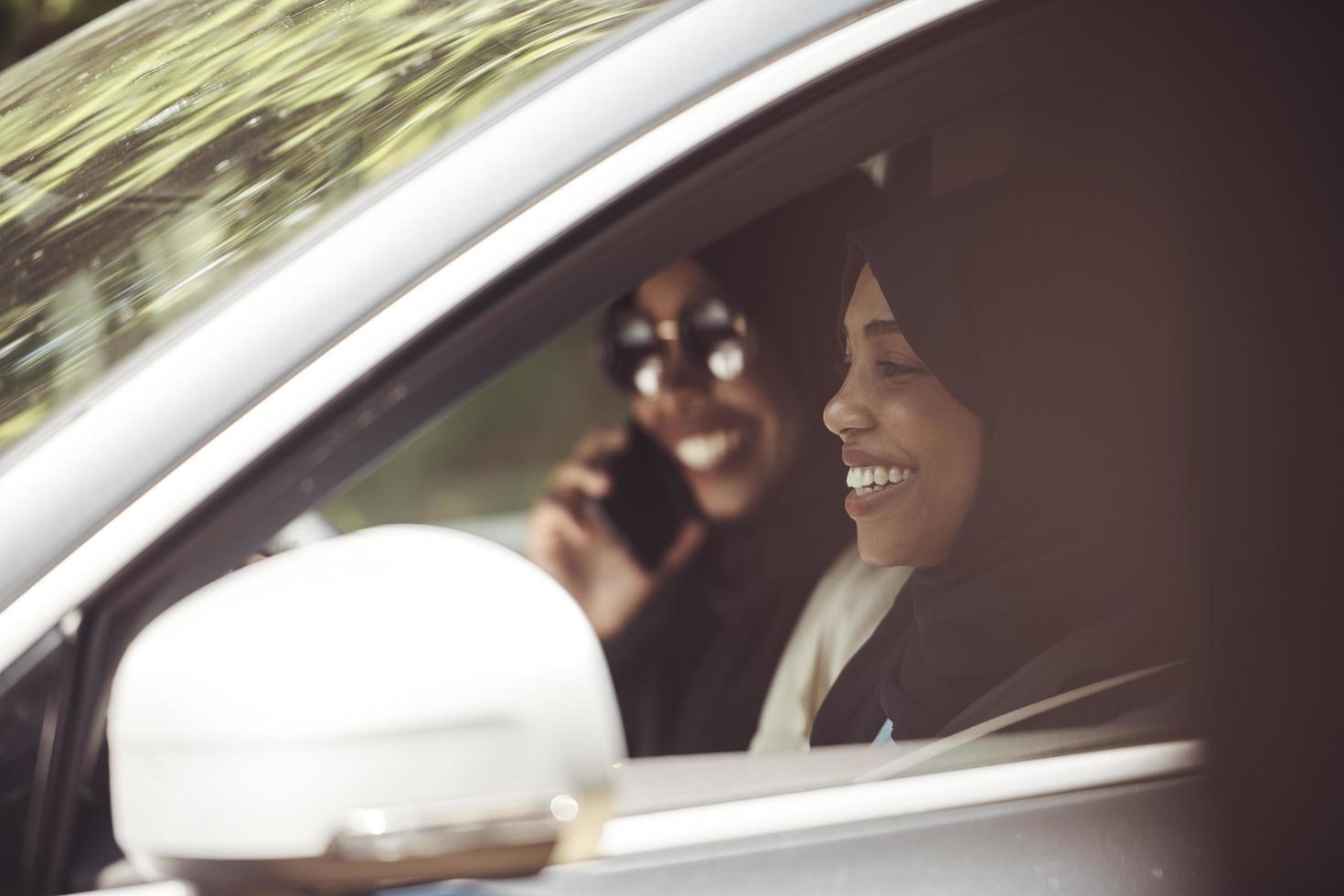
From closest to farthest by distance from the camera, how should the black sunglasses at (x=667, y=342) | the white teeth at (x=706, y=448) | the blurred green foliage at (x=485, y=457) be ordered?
the black sunglasses at (x=667, y=342), the white teeth at (x=706, y=448), the blurred green foliage at (x=485, y=457)

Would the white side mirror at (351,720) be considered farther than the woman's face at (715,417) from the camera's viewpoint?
No

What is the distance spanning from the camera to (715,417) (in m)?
2.56

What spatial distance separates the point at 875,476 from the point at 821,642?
1.73 feet

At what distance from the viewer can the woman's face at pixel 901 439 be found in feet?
4.02

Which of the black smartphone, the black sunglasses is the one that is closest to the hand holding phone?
the black smartphone

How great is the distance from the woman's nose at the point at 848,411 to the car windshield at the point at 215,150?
1.25 ft

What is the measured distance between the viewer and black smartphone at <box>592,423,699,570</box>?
2.77 meters

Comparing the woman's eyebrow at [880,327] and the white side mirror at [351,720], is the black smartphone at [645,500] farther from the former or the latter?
the white side mirror at [351,720]

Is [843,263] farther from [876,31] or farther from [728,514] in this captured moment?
[728,514]

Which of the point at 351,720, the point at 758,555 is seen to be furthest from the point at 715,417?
the point at 351,720

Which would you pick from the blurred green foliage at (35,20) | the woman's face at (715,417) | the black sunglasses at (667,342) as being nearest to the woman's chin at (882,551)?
the woman's face at (715,417)

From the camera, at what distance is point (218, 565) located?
1.06 m

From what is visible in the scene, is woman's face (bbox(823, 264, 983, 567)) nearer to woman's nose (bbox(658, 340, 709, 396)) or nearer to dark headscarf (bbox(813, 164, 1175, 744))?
dark headscarf (bbox(813, 164, 1175, 744))

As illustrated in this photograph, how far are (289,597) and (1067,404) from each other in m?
0.76
